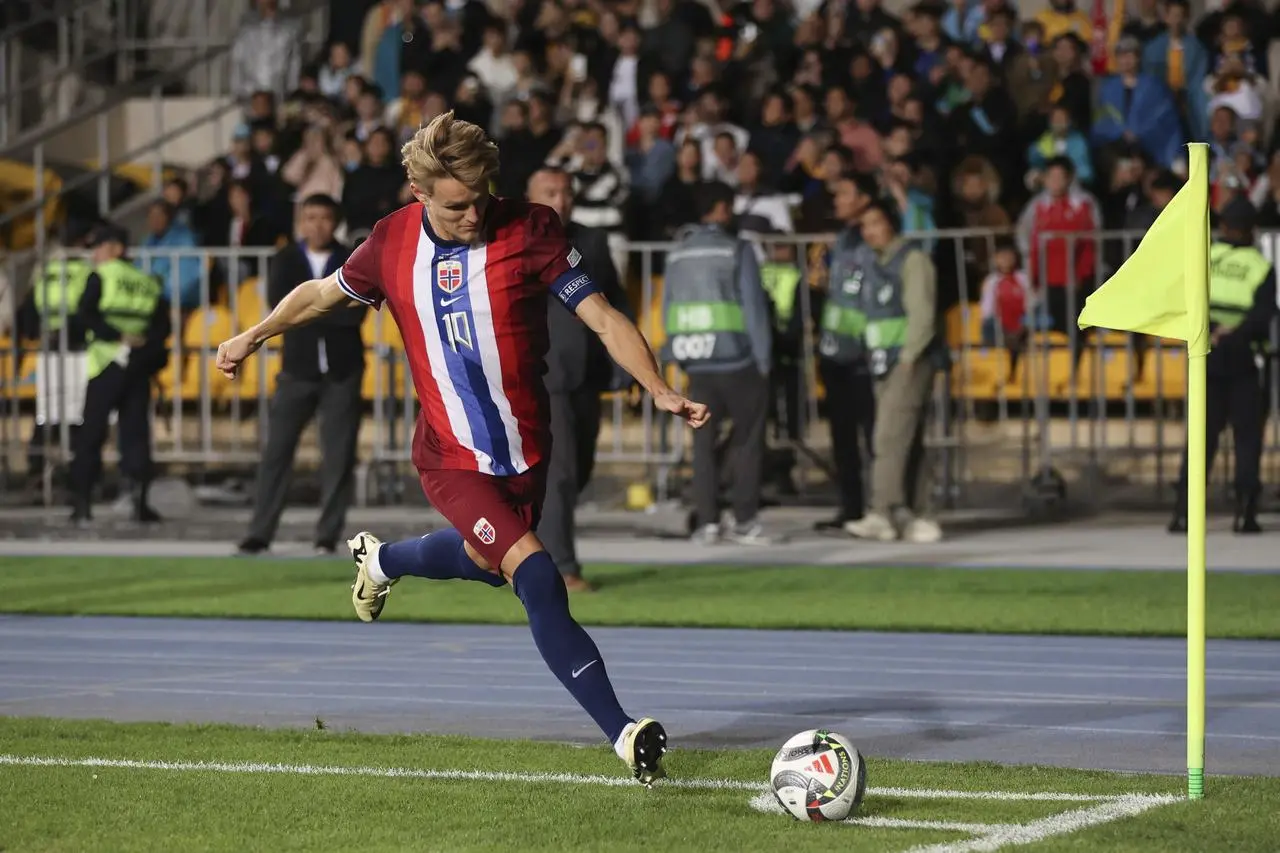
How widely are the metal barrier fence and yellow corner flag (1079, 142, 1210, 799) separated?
1153 centimetres

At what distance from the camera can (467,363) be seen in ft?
24.0

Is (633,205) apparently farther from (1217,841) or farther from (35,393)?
(1217,841)

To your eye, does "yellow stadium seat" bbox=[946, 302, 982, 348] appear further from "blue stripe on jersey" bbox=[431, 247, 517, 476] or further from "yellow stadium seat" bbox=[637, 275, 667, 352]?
"blue stripe on jersey" bbox=[431, 247, 517, 476]

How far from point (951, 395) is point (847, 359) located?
6.18 ft

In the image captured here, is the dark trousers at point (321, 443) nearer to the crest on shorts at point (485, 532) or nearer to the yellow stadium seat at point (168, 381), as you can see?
the yellow stadium seat at point (168, 381)

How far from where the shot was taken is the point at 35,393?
2000 centimetres

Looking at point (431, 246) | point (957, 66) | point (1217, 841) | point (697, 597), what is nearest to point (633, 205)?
point (957, 66)

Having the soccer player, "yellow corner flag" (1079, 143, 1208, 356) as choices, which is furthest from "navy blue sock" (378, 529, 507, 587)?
"yellow corner flag" (1079, 143, 1208, 356)

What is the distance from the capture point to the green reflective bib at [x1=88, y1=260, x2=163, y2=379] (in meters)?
18.1

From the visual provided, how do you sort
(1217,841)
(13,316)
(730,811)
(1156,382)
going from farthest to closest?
1. (13,316)
2. (1156,382)
3. (730,811)
4. (1217,841)

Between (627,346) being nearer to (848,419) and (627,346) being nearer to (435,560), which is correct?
(435,560)

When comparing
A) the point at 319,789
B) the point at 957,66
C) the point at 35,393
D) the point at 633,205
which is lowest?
the point at 319,789

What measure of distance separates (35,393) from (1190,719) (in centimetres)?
1538

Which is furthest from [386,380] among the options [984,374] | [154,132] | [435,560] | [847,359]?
[435,560]
